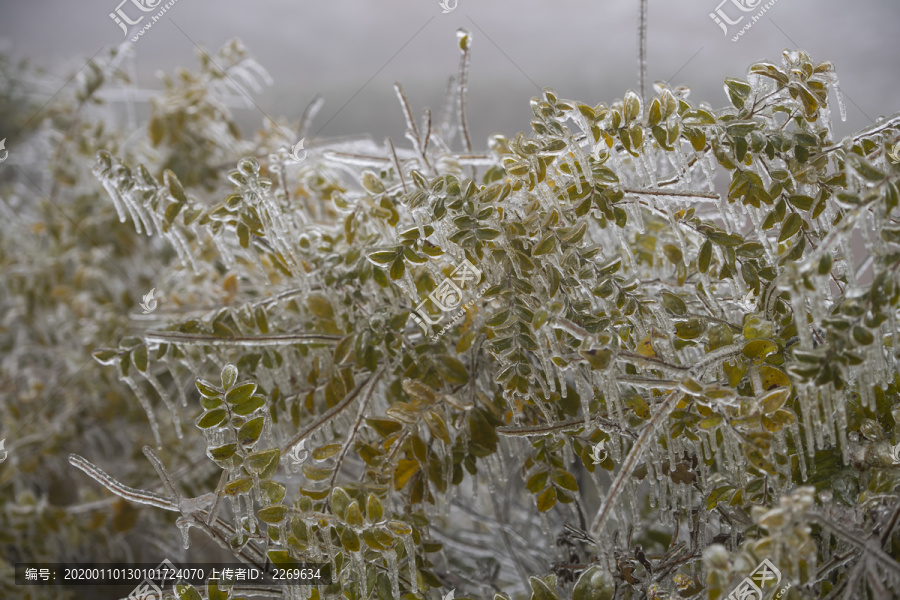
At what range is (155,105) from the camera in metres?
1.31

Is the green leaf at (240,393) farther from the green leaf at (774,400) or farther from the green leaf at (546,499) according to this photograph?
the green leaf at (774,400)

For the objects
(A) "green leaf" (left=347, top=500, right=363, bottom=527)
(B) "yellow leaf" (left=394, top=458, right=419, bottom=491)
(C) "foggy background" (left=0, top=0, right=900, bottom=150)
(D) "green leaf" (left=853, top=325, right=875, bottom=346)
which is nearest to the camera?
(D) "green leaf" (left=853, top=325, right=875, bottom=346)

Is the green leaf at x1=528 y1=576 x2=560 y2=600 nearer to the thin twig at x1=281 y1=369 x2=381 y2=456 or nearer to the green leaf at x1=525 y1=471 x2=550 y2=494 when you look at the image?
the green leaf at x1=525 y1=471 x2=550 y2=494

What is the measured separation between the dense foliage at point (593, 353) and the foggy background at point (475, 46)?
0.23 m

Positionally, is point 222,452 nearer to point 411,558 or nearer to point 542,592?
point 411,558

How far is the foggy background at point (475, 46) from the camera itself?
116cm

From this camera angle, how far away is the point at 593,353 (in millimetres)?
474

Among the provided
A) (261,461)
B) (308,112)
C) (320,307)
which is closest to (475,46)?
(308,112)

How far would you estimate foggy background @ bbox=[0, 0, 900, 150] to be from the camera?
1.16 metres

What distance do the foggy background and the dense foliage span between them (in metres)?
0.23

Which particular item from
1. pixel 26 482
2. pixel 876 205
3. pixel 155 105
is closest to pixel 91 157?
pixel 155 105

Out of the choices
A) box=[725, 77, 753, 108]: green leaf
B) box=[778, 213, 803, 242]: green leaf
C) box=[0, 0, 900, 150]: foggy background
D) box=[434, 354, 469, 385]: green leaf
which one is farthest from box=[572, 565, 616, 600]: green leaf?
box=[0, 0, 900, 150]: foggy background

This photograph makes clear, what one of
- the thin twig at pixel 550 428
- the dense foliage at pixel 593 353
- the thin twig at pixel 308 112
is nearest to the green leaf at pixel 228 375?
the dense foliage at pixel 593 353

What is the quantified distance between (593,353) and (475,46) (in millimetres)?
1131
